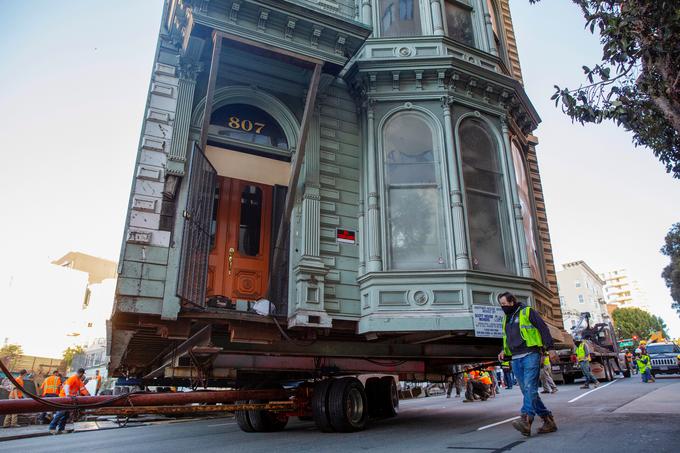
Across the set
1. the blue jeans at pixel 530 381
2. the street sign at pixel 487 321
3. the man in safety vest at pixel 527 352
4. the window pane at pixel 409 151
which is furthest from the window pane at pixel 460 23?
the blue jeans at pixel 530 381

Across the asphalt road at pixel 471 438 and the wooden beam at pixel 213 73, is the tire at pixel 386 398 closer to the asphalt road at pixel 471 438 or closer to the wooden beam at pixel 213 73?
the asphalt road at pixel 471 438

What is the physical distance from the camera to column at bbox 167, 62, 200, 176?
324 inches

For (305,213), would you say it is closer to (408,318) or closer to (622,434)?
(408,318)

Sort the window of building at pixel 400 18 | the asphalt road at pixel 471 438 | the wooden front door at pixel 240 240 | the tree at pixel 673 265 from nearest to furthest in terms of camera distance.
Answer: the asphalt road at pixel 471 438 < the wooden front door at pixel 240 240 < the window of building at pixel 400 18 < the tree at pixel 673 265

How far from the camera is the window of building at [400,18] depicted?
1125 cm

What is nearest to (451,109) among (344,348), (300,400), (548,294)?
(548,294)

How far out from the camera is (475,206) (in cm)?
952

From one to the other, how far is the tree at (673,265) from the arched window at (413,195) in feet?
108

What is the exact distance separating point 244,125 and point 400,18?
4.81 metres

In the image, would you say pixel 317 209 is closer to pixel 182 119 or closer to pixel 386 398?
pixel 182 119

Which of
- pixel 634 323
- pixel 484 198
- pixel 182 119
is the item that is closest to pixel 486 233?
pixel 484 198

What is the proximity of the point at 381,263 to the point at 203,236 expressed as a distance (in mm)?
3174

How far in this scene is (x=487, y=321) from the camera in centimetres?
802

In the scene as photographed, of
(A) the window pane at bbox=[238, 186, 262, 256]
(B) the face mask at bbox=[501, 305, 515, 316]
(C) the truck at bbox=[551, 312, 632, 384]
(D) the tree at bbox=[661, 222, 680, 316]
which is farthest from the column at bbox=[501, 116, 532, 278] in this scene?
(D) the tree at bbox=[661, 222, 680, 316]
